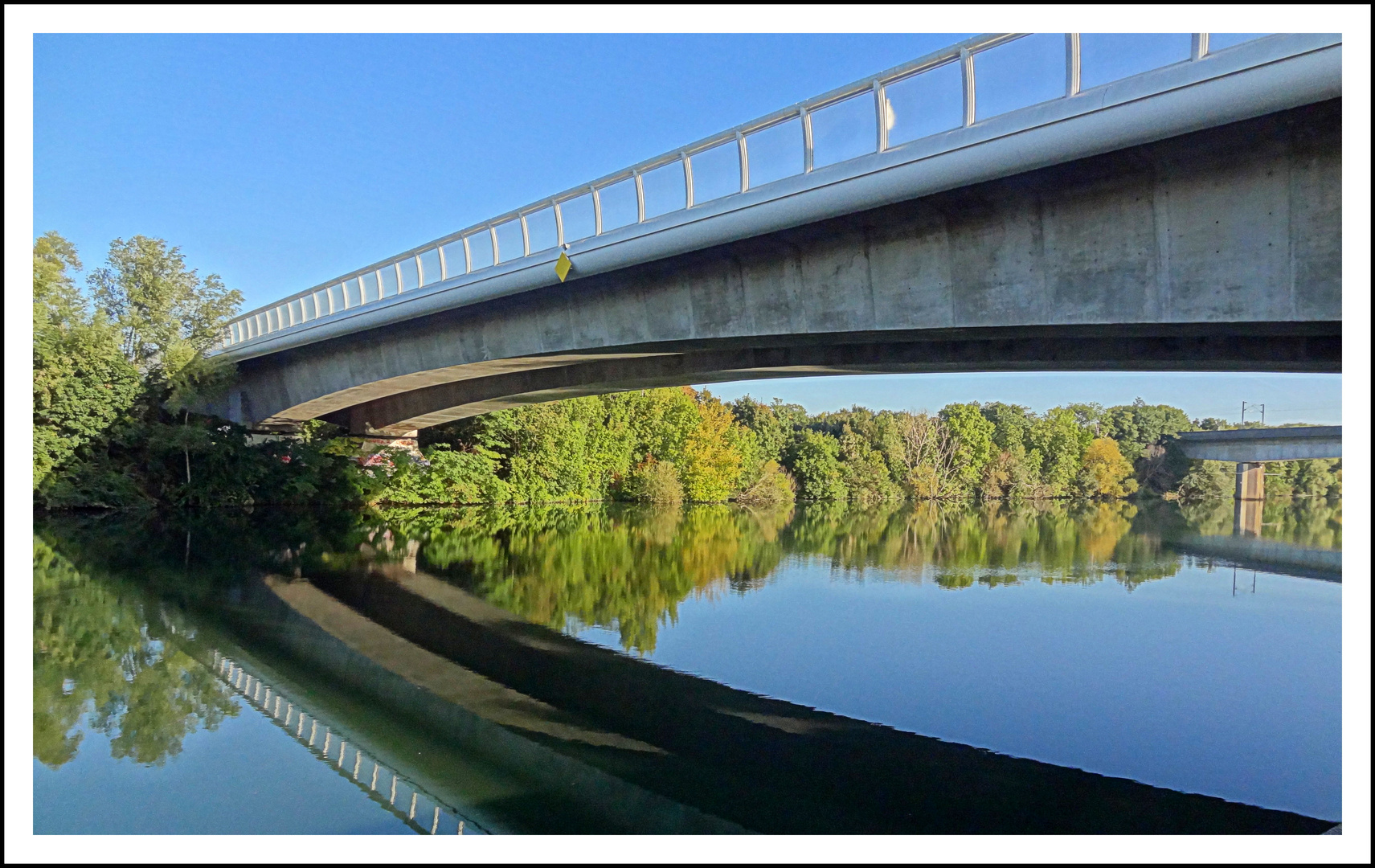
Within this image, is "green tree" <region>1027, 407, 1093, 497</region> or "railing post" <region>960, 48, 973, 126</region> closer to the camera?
"railing post" <region>960, 48, 973, 126</region>

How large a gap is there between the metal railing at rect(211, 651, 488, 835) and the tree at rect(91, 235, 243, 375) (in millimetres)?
23658

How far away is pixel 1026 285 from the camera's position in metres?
9.38

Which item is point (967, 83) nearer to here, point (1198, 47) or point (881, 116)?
point (881, 116)

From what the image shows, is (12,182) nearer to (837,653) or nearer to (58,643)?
(58,643)

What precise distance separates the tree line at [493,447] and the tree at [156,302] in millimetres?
58

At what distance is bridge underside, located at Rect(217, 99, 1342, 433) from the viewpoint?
741 centimetres

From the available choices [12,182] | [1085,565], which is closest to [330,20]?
[12,182]

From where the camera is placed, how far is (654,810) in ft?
19.6

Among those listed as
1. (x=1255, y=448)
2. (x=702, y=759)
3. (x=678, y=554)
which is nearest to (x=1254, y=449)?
(x=1255, y=448)

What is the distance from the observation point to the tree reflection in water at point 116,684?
7.19 metres

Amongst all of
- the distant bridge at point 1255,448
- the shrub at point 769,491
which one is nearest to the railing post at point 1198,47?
the distant bridge at point 1255,448

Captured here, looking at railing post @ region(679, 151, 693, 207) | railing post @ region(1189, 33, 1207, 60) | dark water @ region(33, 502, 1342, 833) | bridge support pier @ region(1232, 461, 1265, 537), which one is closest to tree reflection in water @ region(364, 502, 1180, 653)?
dark water @ region(33, 502, 1342, 833)

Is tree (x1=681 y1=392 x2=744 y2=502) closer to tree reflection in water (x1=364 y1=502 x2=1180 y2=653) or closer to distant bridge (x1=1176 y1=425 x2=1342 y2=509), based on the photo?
tree reflection in water (x1=364 y1=502 x2=1180 y2=653)

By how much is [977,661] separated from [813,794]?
4549mm
